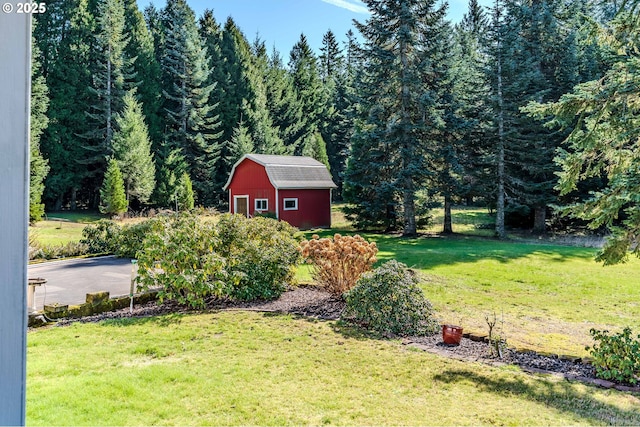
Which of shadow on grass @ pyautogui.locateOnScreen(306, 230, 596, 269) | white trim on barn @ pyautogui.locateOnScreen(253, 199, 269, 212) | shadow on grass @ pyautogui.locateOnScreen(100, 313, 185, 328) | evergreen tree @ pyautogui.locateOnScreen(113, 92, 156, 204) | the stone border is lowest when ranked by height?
shadow on grass @ pyautogui.locateOnScreen(100, 313, 185, 328)

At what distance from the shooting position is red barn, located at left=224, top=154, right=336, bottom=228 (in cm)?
2221

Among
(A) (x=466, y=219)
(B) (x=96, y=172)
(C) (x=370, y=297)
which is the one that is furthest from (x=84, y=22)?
(C) (x=370, y=297)

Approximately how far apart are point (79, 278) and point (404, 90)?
1651cm

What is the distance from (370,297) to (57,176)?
26946mm

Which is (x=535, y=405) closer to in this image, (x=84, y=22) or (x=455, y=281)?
(x=455, y=281)

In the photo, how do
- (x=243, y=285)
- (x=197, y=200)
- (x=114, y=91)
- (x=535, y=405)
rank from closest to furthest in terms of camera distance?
(x=535, y=405) → (x=243, y=285) → (x=114, y=91) → (x=197, y=200)

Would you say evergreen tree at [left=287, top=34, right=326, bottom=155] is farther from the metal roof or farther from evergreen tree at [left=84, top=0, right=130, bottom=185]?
evergreen tree at [left=84, top=0, right=130, bottom=185]

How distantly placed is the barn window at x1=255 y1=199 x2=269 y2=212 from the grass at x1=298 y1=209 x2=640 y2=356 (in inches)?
327

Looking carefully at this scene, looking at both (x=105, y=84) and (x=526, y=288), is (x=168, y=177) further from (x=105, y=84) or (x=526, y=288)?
(x=526, y=288)

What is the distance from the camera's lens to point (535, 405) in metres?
3.82

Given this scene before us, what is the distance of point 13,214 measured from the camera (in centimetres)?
183

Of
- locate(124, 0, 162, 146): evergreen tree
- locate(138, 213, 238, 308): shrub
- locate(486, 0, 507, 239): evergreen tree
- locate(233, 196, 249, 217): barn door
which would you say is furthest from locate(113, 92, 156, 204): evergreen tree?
locate(486, 0, 507, 239): evergreen tree

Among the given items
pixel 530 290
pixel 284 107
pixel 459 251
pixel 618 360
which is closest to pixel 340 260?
pixel 618 360

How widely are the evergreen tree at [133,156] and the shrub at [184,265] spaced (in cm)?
2064
